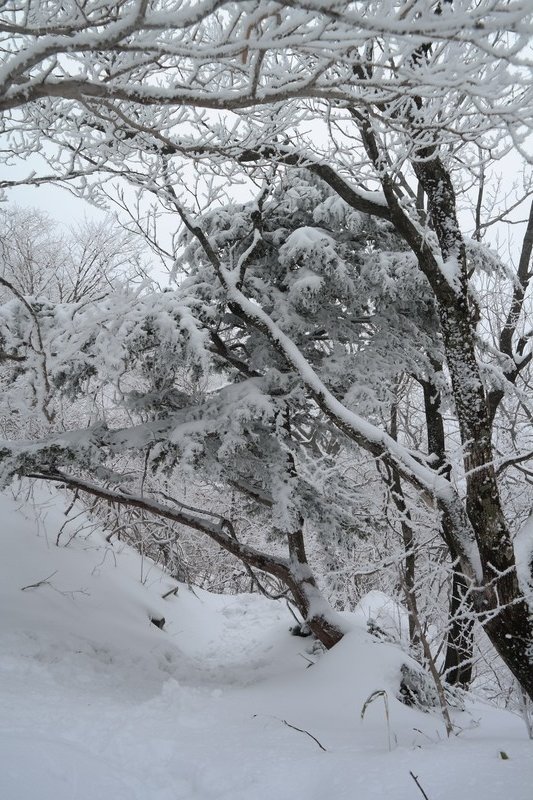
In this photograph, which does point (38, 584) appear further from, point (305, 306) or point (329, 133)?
point (329, 133)

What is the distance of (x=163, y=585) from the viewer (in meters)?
9.57

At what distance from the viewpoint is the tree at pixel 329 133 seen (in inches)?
73.6

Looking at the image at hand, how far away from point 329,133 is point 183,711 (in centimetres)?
531

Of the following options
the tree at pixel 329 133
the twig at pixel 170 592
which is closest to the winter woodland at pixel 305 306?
the tree at pixel 329 133

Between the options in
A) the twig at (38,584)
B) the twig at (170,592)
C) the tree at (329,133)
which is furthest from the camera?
the twig at (170,592)

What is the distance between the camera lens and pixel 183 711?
4.37 metres

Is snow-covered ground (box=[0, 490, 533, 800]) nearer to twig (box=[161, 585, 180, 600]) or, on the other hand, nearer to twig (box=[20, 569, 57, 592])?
twig (box=[20, 569, 57, 592])

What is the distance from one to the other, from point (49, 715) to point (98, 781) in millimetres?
1123

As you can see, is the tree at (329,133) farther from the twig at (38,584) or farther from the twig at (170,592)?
the twig at (170,592)

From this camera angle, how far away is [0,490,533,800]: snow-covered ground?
92.6 inches

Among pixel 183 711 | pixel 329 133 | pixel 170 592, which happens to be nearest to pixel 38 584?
pixel 183 711

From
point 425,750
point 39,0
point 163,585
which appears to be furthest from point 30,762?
point 163,585

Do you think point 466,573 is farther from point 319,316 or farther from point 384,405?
point 319,316

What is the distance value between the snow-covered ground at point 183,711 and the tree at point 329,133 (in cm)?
95
